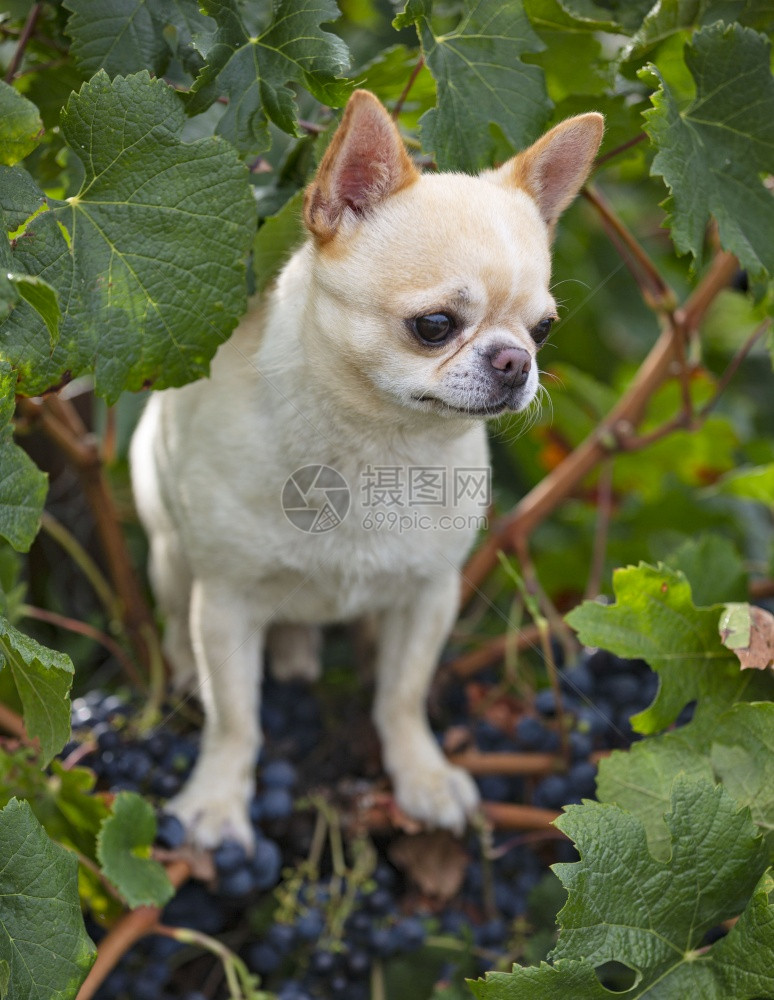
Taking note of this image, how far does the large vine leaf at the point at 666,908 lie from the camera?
3.54 ft

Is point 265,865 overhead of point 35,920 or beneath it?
beneath

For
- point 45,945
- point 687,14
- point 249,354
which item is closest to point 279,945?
point 45,945

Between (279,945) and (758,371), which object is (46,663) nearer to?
(279,945)

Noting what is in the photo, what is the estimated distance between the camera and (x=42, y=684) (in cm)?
111

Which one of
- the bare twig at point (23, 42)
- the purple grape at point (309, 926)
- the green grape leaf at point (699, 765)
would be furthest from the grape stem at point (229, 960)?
the bare twig at point (23, 42)

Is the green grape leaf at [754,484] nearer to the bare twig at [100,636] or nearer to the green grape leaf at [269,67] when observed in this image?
the green grape leaf at [269,67]

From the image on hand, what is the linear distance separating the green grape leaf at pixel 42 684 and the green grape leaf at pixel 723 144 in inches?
34.6

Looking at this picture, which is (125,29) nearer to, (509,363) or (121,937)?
(509,363)

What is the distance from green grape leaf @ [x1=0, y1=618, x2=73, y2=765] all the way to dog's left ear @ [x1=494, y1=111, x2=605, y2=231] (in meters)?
0.85

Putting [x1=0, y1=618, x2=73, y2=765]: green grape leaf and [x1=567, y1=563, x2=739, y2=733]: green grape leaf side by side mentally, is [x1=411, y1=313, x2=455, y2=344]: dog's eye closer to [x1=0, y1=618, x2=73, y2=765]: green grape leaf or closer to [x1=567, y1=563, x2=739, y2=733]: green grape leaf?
[x1=567, y1=563, x2=739, y2=733]: green grape leaf

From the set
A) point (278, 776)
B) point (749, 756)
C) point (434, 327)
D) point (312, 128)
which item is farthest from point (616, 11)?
point (278, 776)

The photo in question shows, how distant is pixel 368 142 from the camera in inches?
51.8

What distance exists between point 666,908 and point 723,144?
978mm

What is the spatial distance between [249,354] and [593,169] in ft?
1.89
